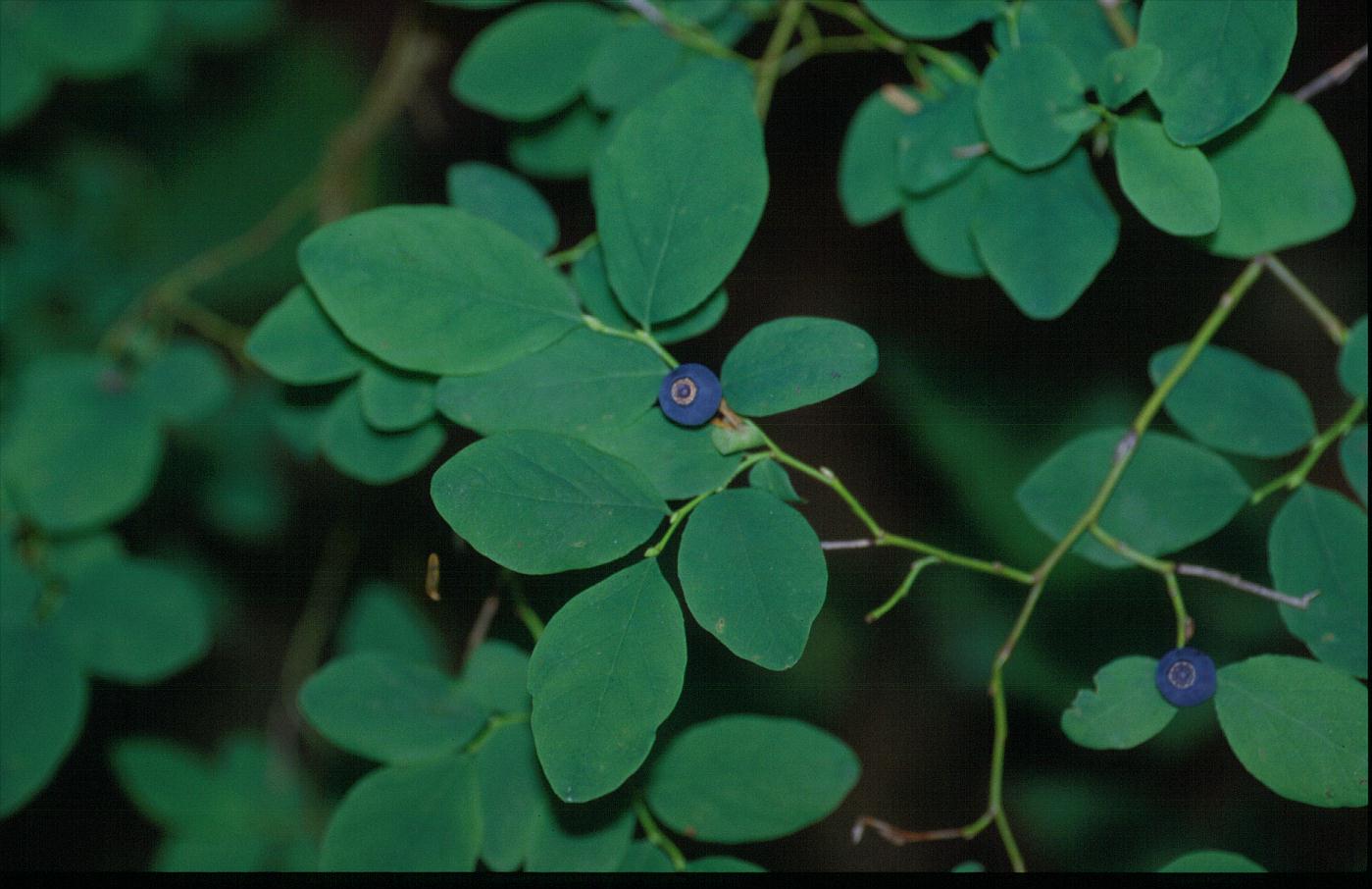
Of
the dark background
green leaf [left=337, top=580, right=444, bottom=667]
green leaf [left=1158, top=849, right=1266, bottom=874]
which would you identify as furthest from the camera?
the dark background

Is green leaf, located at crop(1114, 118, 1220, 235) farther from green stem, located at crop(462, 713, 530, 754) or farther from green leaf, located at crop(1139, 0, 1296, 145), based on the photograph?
green stem, located at crop(462, 713, 530, 754)

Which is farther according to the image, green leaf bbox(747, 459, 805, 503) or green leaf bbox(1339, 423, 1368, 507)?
green leaf bbox(1339, 423, 1368, 507)

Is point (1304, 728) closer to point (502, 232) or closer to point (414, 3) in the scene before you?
point (502, 232)

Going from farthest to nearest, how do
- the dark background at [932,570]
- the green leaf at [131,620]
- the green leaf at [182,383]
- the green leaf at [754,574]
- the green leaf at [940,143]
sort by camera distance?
the dark background at [932,570], the green leaf at [182,383], the green leaf at [131,620], the green leaf at [940,143], the green leaf at [754,574]

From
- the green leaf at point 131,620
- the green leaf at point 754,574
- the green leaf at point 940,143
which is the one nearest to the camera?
the green leaf at point 754,574

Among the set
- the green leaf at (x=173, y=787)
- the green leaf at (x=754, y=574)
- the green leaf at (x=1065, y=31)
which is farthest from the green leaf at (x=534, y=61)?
the green leaf at (x=173, y=787)

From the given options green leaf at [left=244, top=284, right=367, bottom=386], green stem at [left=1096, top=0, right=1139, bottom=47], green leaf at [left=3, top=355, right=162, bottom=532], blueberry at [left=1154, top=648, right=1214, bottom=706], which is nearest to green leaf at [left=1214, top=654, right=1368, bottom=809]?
blueberry at [left=1154, top=648, right=1214, bottom=706]

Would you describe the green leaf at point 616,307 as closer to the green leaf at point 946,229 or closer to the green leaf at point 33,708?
the green leaf at point 946,229
